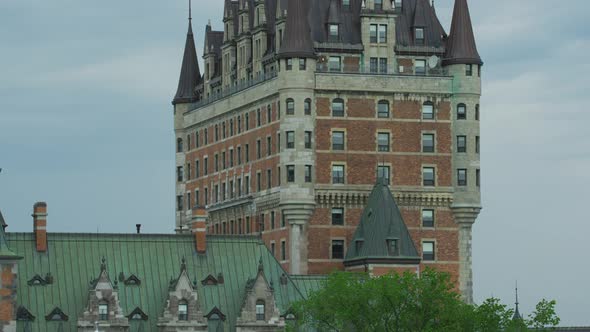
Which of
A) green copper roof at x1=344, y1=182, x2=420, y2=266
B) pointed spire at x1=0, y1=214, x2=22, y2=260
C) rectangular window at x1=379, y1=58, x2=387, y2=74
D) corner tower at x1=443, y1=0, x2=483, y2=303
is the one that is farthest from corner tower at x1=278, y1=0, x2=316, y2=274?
pointed spire at x1=0, y1=214, x2=22, y2=260

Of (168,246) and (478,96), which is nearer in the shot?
(168,246)

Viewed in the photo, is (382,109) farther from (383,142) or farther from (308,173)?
(308,173)

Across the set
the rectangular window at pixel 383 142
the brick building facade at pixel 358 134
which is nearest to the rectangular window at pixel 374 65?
the brick building facade at pixel 358 134

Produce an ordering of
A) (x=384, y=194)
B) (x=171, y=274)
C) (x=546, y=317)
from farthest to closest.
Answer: (x=384, y=194), (x=171, y=274), (x=546, y=317)

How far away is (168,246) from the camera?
172m

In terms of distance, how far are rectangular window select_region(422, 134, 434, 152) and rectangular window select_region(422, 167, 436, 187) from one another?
1.52 meters

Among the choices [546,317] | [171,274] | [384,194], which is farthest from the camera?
[384,194]

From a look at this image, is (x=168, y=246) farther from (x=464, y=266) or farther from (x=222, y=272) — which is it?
(x=464, y=266)

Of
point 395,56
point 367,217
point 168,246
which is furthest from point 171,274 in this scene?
point 395,56

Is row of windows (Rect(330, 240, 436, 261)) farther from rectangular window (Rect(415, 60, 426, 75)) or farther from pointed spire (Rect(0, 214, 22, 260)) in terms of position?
pointed spire (Rect(0, 214, 22, 260))

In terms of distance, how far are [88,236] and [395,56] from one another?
38.1 m

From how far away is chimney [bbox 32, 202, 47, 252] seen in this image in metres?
167

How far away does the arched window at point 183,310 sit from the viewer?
167125 mm

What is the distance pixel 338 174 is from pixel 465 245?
11.7 meters
